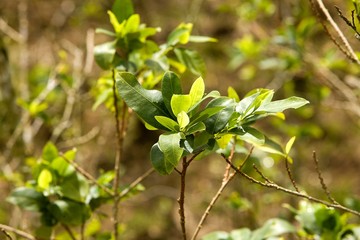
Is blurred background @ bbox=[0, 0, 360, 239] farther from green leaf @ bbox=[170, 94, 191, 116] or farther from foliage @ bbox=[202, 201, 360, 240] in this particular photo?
green leaf @ bbox=[170, 94, 191, 116]

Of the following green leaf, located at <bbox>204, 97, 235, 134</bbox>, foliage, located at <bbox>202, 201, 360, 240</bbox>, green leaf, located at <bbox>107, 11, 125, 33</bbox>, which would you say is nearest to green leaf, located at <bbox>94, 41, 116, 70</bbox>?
green leaf, located at <bbox>107, 11, 125, 33</bbox>

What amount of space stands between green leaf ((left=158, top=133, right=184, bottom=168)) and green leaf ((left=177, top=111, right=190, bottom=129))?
0.03m

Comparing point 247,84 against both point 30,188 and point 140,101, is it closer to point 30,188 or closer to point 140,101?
point 30,188

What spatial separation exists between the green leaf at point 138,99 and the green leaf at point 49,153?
44cm

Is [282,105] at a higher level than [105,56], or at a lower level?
lower

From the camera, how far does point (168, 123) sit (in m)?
0.75

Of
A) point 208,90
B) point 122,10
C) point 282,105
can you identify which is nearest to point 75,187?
point 122,10

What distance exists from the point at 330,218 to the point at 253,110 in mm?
441

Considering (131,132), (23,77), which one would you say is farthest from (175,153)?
(131,132)

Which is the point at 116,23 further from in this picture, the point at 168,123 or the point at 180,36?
the point at 168,123

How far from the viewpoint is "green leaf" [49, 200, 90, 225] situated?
1.07m

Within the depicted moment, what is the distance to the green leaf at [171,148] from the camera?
706 millimetres

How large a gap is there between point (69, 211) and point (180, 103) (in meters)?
0.48

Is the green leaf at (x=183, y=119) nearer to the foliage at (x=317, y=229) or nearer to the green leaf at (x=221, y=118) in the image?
the green leaf at (x=221, y=118)
